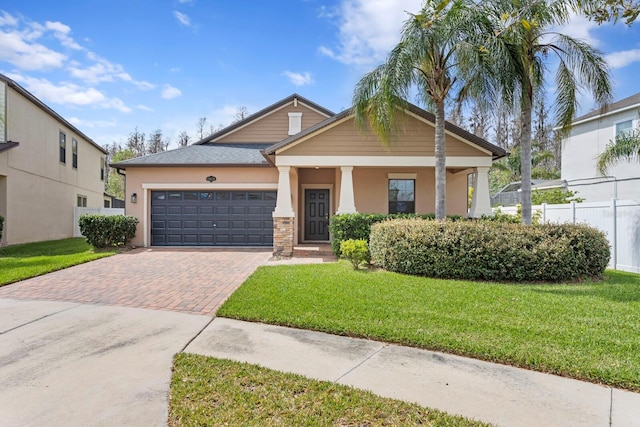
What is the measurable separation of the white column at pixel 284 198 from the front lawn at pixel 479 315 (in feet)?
13.6

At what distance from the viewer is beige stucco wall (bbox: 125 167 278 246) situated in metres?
14.2

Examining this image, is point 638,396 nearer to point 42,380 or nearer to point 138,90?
point 42,380

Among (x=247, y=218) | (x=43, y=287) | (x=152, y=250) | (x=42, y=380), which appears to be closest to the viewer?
(x=42, y=380)

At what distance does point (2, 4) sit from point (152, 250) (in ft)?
30.0

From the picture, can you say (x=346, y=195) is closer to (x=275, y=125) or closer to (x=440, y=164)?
(x=440, y=164)

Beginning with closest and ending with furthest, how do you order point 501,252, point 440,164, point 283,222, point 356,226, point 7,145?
point 501,252 → point 440,164 → point 356,226 → point 283,222 → point 7,145

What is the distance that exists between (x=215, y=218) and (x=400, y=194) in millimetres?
7615

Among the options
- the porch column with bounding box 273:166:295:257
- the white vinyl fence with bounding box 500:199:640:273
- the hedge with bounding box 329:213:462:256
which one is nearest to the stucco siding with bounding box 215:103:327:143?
the porch column with bounding box 273:166:295:257

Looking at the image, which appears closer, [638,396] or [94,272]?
[638,396]

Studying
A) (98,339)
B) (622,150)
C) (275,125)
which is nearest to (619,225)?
(622,150)

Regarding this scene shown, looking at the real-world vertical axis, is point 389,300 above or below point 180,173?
below

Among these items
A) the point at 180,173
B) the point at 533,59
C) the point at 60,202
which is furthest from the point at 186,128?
the point at 533,59

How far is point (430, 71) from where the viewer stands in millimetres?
10203

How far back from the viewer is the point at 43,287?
748cm
